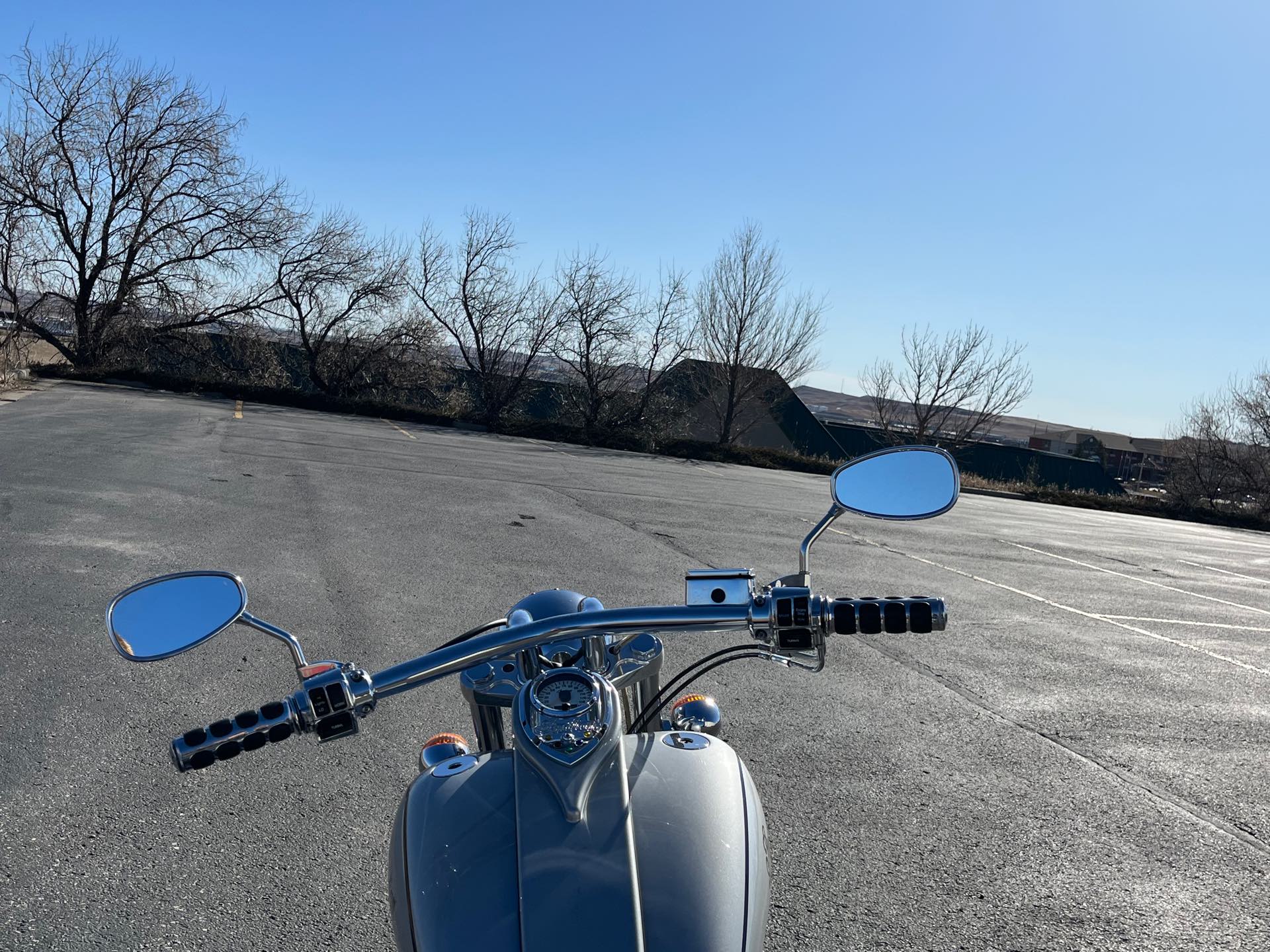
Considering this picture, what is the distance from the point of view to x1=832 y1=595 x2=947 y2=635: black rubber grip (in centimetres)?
151

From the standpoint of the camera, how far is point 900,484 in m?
1.96

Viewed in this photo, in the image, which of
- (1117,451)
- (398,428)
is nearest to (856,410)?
(1117,451)

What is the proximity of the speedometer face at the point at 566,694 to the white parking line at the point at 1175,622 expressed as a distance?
836 centimetres

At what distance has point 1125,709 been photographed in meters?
5.73

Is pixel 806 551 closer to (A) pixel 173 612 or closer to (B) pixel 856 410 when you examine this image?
(A) pixel 173 612

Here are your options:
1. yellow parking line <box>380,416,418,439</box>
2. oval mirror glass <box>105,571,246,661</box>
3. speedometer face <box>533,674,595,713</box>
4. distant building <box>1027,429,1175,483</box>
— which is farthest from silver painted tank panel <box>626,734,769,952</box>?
distant building <box>1027,429,1175,483</box>

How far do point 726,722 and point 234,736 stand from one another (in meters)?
3.62

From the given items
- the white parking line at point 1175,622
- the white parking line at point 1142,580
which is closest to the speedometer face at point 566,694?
the white parking line at point 1175,622

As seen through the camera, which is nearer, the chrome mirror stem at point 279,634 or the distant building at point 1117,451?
the chrome mirror stem at point 279,634

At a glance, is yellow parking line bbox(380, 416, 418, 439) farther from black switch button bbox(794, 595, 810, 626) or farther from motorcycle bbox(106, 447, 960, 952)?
black switch button bbox(794, 595, 810, 626)

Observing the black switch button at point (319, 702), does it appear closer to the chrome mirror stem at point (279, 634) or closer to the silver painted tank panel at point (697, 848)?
the chrome mirror stem at point (279, 634)

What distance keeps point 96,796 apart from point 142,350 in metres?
33.6

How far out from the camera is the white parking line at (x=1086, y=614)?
735cm

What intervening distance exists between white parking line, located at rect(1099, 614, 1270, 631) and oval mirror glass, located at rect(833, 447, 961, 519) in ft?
24.9
